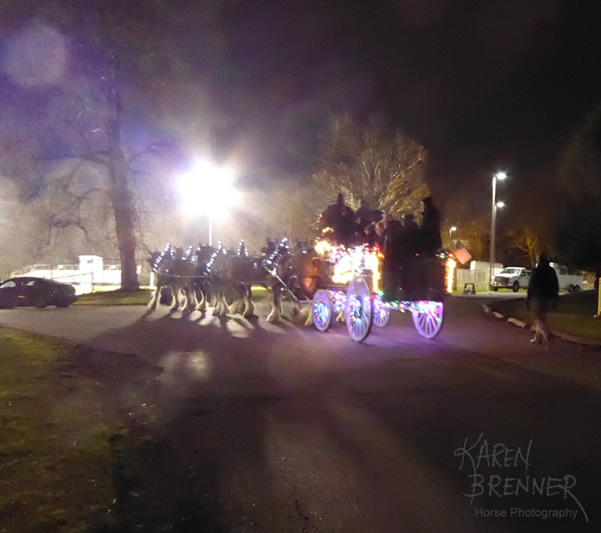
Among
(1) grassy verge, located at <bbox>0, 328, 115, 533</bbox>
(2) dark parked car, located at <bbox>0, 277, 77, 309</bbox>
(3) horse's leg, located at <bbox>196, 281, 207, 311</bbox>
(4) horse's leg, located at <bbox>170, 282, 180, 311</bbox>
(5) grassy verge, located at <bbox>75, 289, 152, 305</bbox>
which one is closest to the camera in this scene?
(1) grassy verge, located at <bbox>0, 328, 115, 533</bbox>

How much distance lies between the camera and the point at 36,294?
75.5 feet

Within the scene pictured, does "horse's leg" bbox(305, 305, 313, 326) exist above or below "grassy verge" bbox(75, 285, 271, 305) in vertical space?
above

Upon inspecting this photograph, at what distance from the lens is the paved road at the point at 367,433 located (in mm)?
4504

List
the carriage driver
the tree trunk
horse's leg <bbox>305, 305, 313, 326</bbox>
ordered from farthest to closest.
Answer: the tree trunk → horse's leg <bbox>305, 305, 313, 326</bbox> → the carriage driver

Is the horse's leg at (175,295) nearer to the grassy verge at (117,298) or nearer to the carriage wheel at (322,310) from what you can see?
the grassy verge at (117,298)

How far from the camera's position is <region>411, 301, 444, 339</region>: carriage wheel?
1217cm

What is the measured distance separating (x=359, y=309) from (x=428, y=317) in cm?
175

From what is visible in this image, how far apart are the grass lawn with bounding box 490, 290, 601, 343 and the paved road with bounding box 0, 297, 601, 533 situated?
7.48 ft

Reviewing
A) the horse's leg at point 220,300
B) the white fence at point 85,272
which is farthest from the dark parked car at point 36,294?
the white fence at point 85,272

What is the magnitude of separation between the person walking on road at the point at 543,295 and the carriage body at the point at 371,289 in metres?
2.05

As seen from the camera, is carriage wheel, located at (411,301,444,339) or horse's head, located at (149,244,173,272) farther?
horse's head, located at (149,244,173,272)

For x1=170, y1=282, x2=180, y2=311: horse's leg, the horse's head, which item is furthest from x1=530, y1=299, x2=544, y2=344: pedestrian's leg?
the horse's head

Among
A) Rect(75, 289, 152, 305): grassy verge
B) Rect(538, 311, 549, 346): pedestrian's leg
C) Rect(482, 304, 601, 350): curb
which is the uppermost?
Rect(538, 311, 549, 346): pedestrian's leg

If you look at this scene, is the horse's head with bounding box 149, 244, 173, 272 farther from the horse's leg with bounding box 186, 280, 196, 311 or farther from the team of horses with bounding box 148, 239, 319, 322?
the horse's leg with bounding box 186, 280, 196, 311
